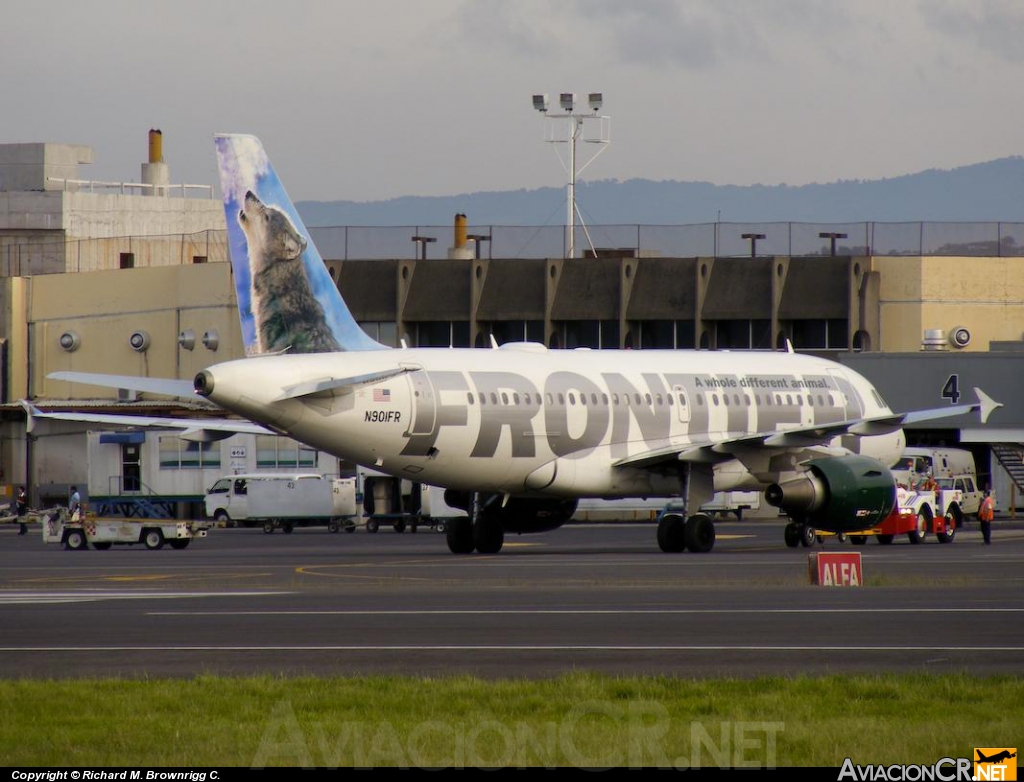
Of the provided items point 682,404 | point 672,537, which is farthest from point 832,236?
point 672,537

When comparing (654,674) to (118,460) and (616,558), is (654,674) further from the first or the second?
(118,460)

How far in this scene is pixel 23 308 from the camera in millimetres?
92375

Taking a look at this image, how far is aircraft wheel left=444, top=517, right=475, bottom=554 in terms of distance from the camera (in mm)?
40812

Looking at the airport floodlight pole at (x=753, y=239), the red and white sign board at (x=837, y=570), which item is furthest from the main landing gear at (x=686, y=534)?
the airport floodlight pole at (x=753, y=239)

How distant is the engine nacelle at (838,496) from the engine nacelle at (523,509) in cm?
522

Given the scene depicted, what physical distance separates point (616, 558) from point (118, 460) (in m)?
40.5

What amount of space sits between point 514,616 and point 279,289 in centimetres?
1792

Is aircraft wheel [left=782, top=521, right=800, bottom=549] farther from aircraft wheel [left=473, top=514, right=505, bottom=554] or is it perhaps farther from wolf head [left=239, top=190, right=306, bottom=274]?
wolf head [left=239, top=190, right=306, bottom=274]

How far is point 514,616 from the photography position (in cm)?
2186

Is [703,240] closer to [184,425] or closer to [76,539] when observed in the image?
[76,539]

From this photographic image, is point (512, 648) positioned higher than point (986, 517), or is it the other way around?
point (512, 648)

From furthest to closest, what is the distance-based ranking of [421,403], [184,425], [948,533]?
[948,533] < [184,425] < [421,403]

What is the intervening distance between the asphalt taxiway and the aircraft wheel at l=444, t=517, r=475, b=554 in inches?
88.8

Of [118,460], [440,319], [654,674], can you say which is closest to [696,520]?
[654,674]
